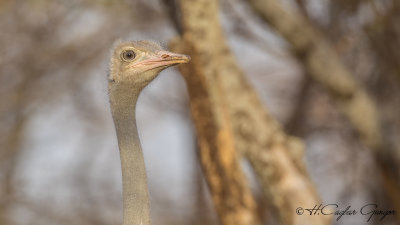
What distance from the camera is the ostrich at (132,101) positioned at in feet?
11.1

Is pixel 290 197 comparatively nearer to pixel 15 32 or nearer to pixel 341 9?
pixel 341 9

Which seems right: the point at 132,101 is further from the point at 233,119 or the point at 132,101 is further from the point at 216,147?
the point at 233,119

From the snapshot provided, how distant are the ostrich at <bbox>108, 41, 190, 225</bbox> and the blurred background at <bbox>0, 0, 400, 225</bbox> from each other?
13.3 feet

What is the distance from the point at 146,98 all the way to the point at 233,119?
4.37m

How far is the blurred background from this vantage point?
8.23m

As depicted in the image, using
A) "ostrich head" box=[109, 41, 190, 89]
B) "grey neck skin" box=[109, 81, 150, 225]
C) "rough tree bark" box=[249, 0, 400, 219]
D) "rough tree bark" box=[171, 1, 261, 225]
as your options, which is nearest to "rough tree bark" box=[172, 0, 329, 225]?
"rough tree bark" box=[171, 1, 261, 225]

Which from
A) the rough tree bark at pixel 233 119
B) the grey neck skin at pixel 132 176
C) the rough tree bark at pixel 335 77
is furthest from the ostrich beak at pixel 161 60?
the rough tree bark at pixel 335 77

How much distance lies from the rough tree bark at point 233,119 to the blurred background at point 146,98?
218 centimetres

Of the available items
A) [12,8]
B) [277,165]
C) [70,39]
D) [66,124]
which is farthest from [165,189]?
[277,165]

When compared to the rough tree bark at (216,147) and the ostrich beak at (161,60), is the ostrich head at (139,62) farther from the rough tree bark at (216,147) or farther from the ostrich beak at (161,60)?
the rough tree bark at (216,147)

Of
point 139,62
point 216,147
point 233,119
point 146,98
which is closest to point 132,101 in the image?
point 139,62

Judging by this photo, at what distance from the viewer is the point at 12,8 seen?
28.8 feet

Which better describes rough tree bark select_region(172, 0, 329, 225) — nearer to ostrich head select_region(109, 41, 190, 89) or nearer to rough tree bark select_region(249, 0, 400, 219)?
rough tree bark select_region(249, 0, 400, 219)

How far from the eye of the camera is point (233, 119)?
558 cm
